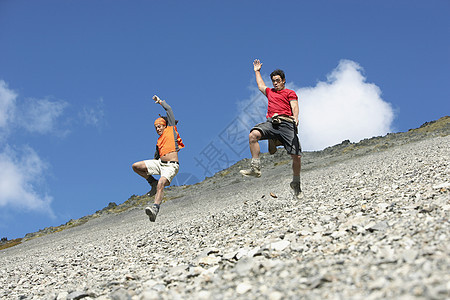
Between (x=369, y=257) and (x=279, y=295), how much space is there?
4.32 feet

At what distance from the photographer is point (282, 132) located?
930cm

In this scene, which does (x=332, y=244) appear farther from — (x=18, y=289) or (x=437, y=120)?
(x=437, y=120)

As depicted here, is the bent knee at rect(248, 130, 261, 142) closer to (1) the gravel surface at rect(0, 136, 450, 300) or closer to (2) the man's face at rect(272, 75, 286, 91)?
(2) the man's face at rect(272, 75, 286, 91)

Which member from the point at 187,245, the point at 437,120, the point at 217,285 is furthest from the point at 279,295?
the point at 437,120

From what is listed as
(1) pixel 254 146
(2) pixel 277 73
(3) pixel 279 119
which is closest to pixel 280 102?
(3) pixel 279 119

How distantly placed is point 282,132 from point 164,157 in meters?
3.38

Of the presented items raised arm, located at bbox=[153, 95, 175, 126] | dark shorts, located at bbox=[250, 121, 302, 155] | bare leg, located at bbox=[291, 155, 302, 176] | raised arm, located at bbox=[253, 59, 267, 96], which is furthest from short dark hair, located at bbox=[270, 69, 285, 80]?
raised arm, located at bbox=[153, 95, 175, 126]

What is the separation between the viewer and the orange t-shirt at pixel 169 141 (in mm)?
10367

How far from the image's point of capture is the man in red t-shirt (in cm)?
919

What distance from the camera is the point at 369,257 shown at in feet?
14.0

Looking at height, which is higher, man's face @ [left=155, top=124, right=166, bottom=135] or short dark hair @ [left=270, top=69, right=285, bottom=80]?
short dark hair @ [left=270, top=69, right=285, bottom=80]

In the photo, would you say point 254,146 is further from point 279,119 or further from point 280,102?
point 280,102

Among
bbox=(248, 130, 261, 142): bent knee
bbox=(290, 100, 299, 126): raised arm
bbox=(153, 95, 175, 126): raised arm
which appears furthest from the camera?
bbox=(153, 95, 175, 126): raised arm

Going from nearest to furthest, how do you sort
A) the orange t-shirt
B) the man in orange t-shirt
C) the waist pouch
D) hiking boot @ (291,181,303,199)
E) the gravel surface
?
the gravel surface, the waist pouch, the man in orange t-shirt, the orange t-shirt, hiking boot @ (291,181,303,199)
